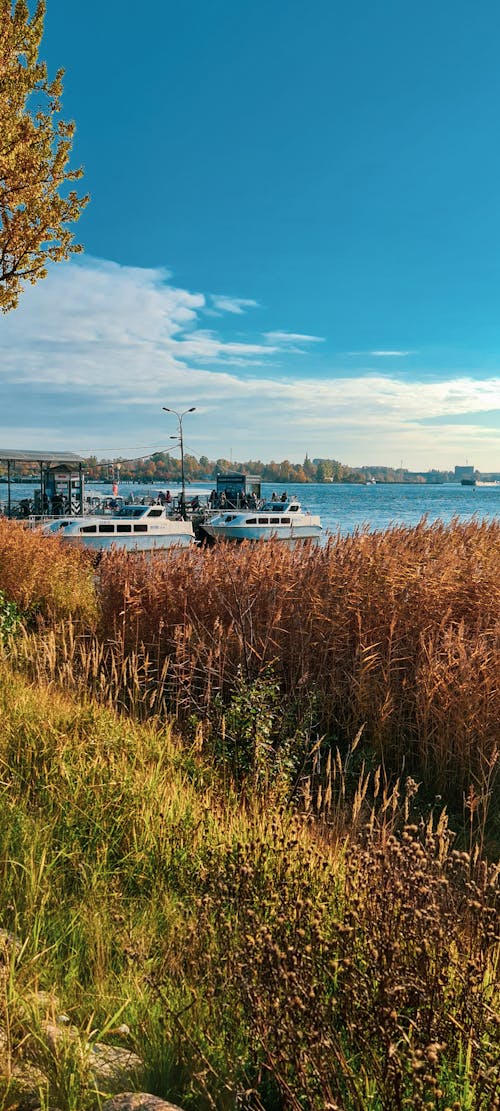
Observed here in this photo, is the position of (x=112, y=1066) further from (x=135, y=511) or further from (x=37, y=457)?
(x=37, y=457)

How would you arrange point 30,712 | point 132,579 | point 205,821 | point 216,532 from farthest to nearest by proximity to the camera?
point 216,532, point 132,579, point 30,712, point 205,821

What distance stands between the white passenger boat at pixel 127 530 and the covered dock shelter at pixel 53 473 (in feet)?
29.3

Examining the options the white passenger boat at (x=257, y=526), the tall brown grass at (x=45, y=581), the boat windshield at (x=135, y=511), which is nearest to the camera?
the tall brown grass at (x=45, y=581)

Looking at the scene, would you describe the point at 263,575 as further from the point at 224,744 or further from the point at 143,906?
the point at 143,906

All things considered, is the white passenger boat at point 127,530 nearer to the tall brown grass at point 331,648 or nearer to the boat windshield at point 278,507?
the boat windshield at point 278,507

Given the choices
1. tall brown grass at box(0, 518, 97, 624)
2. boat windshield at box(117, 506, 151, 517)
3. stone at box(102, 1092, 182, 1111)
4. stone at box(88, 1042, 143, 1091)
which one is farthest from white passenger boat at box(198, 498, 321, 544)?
stone at box(102, 1092, 182, 1111)

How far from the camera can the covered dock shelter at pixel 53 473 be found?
38781 mm

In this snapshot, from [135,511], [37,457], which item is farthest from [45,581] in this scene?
[37,457]

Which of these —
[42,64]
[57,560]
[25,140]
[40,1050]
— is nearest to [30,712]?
[40,1050]

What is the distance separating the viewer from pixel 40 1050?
241 cm

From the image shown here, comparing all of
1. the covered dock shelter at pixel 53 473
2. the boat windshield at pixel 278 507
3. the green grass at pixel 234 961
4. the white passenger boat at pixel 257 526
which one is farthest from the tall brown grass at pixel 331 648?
the covered dock shelter at pixel 53 473

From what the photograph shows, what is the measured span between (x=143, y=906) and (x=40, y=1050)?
3.77 feet

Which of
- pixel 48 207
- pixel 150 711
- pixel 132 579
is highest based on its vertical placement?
pixel 48 207

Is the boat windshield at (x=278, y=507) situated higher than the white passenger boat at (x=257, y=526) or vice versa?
the boat windshield at (x=278, y=507)
